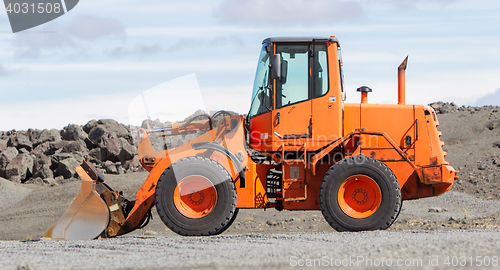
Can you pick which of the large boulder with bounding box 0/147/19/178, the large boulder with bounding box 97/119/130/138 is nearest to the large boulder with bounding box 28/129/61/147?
the large boulder with bounding box 97/119/130/138

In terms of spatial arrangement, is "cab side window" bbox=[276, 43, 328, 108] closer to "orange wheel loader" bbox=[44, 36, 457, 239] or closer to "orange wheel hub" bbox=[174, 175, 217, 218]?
"orange wheel loader" bbox=[44, 36, 457, 239]

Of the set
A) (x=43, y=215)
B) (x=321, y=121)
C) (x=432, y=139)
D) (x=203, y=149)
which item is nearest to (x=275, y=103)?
(x=321, y=121)

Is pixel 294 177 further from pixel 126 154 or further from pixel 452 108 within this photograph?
pixel 452 108

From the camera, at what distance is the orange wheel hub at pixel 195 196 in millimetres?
8484

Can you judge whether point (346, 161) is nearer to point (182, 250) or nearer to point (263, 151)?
point (263, 151)

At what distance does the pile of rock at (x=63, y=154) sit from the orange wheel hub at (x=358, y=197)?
1517 cm

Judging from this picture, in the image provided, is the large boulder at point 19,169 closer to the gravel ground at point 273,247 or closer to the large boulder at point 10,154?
the large boulder at point 10,154

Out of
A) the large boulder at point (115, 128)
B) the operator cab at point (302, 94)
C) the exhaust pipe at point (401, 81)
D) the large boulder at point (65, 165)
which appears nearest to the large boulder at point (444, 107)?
the large boulder at point (115, 128)

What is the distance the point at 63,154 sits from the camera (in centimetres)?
2317

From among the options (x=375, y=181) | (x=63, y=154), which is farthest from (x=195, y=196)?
(x=63, y=154)

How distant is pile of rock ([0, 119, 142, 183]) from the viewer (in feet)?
71.0

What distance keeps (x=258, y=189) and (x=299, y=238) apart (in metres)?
1.26

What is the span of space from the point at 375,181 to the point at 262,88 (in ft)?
7.86

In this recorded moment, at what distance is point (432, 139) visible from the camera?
29.6 ft
